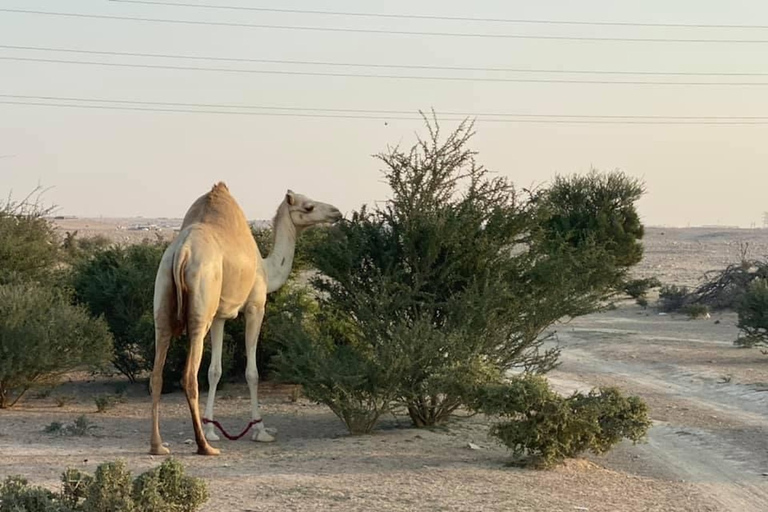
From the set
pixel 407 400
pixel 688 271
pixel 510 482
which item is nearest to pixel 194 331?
pixel 407 400

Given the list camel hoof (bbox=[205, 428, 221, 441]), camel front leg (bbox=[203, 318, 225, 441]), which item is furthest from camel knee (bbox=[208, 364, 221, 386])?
camel hoof (bbox=[205, 428, 221, 441])

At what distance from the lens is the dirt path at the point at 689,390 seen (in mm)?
11234

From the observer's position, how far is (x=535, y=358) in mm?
13781

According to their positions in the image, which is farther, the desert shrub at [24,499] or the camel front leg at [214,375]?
the camel front leg at [214,375]

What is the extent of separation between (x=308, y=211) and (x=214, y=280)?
2.36 m

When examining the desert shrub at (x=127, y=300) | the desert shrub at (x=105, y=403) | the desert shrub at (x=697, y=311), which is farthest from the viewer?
the desert shrub at (x=697, y=311)

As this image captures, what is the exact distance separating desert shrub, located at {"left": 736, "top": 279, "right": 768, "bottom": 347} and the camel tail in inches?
589

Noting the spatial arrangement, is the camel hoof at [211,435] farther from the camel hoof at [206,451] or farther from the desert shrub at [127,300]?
the desert shrub at [127,300]

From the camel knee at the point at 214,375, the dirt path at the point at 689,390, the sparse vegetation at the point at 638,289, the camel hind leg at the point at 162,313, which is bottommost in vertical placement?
the dirt path at the point at 689,390

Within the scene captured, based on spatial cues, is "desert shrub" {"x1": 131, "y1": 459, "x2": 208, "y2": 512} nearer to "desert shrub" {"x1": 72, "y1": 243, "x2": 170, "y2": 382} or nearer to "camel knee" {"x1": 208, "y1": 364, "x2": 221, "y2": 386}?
"camel knee" {"x1": 208, "y1": 364, "x2": 221, "y2": 386}

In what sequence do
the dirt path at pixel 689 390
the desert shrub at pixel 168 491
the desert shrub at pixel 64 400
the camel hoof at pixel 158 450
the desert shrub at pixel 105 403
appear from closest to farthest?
1. the desert shrub at pixel 168 491
2. the dirt path at pixel 689 390
3. the camel hoof at pixel 158 450
4. the desert shrub at pixel 105 403
5. the desert shrub at pixel 64 400

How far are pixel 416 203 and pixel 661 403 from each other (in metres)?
5.63

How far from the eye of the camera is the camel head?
13883mm

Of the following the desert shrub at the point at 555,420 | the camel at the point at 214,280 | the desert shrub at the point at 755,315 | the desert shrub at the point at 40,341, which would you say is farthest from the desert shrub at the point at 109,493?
the desert shrub at the point at 755,315
